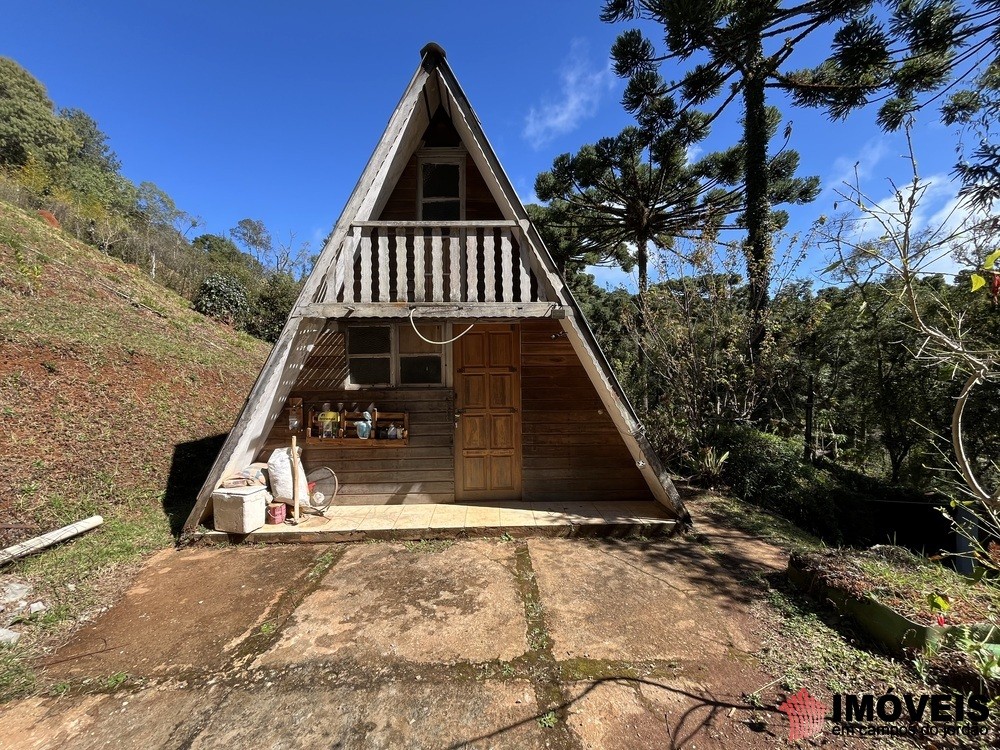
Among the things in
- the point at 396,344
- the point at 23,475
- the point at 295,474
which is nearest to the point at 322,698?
the point at 295,474

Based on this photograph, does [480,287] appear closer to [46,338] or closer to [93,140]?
[46,338]

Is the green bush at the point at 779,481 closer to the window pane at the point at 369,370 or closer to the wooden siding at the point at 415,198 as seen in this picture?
the wooden siding at the point at 415,198

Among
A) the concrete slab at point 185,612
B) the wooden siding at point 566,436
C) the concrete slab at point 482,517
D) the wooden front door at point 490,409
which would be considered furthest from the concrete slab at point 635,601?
the concrete slab at point 185,612

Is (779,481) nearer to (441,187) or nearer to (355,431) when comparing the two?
(355,431)

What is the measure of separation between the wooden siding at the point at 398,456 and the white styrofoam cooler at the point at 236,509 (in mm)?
957

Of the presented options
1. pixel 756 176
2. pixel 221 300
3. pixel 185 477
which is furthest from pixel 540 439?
pixel 221 300

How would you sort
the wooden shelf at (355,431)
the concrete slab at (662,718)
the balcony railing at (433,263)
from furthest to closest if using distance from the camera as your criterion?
the wooden shelf at (355,431)
the balcony railing at (433,263)
the concrete slab at (662,718)

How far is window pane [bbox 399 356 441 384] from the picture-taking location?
5.83m

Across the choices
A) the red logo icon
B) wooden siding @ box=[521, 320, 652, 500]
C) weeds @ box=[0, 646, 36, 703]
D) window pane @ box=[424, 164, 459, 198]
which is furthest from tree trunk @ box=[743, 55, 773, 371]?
weeds @ box=[0, 646, 36, 703]

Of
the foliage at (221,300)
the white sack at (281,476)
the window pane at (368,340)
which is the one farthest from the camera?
the foliage at (221,300)

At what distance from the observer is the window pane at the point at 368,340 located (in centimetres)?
576

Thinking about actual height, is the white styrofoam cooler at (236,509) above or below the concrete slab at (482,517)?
above

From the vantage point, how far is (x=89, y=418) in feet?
18.3

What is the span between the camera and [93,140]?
2986cm
